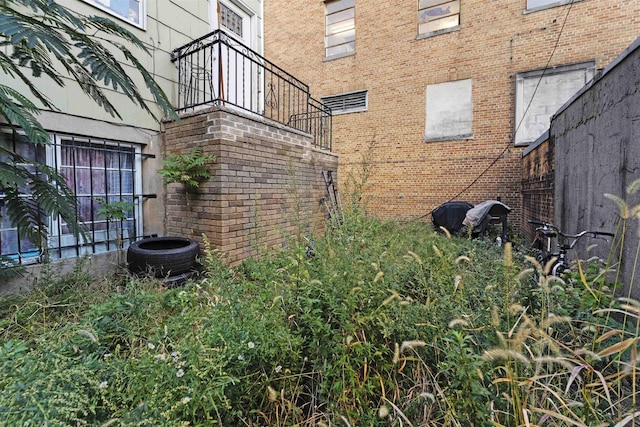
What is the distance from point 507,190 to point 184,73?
26.6ft

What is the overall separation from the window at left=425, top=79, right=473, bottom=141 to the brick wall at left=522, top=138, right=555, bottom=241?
190cm

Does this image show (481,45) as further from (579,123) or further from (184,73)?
(184,73)

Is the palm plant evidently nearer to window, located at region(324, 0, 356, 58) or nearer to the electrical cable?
the electrical cable

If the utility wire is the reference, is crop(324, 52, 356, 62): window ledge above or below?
above

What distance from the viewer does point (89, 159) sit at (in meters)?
3.24

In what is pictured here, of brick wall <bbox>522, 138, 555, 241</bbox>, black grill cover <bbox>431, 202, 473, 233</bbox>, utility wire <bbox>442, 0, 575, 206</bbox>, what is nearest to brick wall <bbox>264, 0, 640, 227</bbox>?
utility wire <bbox>442, 0, 575, 206</bbox>

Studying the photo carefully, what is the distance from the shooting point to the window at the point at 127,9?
332 cm

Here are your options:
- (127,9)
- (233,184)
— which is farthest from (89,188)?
(127,9)

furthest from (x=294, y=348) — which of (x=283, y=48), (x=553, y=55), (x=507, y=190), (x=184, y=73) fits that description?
(x=283, y=48)

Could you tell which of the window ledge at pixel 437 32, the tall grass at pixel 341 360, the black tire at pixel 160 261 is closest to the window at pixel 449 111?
the window ledge at pixel 437 32

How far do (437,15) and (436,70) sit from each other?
1663mm

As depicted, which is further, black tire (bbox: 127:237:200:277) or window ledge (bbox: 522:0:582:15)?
window ledge (bbox: 522:0:582:15)

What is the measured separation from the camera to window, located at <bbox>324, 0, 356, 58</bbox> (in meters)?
9.38

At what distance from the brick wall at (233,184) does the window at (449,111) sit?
18.5 feet
